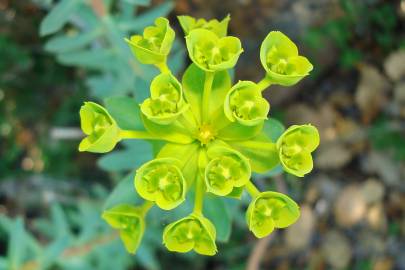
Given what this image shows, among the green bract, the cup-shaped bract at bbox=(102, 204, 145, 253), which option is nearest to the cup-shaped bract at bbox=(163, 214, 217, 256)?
the green bract

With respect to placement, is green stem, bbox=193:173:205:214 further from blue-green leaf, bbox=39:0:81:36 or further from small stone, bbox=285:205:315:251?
small stone, bbox=285:205:315:251

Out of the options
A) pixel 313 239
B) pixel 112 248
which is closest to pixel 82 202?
pixel 112 248

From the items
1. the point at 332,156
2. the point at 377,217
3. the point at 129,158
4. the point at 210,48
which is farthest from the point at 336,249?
the point at 210,48

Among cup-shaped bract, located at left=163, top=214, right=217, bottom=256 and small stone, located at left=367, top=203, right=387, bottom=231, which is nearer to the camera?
cup-shaped bract, located at left=163, top=214, right=217, bottom=256

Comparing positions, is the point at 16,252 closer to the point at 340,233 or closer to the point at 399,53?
the point at 340,233

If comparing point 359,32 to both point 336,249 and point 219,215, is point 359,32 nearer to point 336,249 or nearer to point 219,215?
point 336,249

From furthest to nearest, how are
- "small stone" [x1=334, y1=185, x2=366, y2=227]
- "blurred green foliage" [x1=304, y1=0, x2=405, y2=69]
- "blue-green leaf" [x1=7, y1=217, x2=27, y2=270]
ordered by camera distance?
"small stone" [x1=334, y1=185, x2=366, y2=227], "blurred green foliage" [x1=304, y1=0, x2=405, y2=69], "blue-green leaf" [x1=7, y1=217, x2=27, y2=270]
